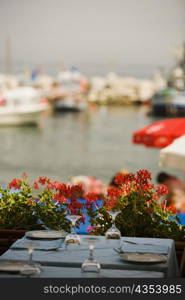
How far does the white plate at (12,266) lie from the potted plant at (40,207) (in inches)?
29.3

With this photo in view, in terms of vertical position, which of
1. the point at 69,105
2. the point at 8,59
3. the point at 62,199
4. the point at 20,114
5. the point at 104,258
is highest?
the point at 8,59

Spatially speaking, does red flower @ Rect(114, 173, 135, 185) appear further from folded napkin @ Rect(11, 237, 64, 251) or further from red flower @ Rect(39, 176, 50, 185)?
folded napkin @ Rect(11, 237, 64, 251)

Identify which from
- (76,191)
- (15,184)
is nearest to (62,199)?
(76,191)

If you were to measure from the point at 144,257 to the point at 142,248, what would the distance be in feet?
0.51

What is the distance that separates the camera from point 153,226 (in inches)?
106

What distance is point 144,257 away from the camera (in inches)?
82.0

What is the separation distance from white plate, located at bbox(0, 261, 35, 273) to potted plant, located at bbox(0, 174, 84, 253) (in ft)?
2.44

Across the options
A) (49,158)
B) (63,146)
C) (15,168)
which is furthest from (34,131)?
(15,168)

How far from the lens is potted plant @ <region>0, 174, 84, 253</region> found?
2.76 m

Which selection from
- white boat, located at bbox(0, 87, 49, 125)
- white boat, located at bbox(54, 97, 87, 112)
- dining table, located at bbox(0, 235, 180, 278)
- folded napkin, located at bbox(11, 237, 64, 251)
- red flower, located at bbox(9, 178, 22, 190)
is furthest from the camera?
white boat, located at bbox(54, 97, 87, 112)

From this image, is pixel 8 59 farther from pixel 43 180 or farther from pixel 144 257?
pixel 144 257

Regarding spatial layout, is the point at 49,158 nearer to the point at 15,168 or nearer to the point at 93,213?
the point at 15,168

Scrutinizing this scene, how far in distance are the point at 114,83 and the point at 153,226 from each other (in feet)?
196

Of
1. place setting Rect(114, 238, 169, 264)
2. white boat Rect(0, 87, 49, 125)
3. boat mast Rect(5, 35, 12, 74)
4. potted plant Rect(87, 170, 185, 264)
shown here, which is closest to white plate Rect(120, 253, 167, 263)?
place setting Rect(114, 238, 169, 264)
